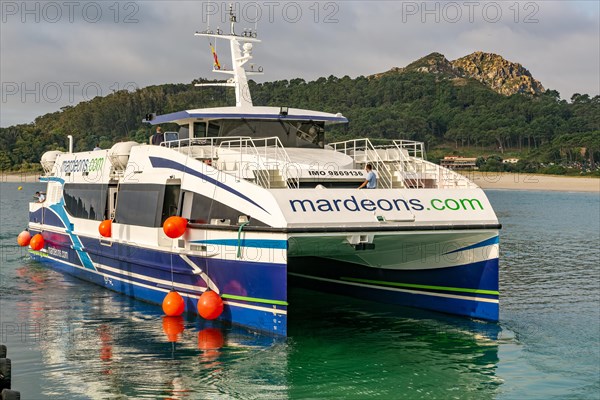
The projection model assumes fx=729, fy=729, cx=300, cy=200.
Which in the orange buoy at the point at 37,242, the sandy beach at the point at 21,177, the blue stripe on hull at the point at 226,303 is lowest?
the blue stripe on hull at the point at 226,303

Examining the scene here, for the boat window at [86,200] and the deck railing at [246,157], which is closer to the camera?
the deck railing at [246,157]

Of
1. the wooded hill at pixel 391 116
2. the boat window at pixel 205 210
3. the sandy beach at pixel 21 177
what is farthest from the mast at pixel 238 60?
the sandy beach at pixel 21 177

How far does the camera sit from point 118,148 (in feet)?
47.1

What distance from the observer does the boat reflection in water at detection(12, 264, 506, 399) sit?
356 inches

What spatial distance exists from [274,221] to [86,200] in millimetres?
7076

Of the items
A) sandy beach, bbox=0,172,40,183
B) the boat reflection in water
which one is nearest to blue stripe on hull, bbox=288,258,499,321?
the boat reflection in water

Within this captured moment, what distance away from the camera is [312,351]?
10.6 meters

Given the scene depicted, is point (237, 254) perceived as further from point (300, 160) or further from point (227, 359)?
point (300, 160)

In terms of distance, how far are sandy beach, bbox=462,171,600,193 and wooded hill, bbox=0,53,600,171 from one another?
21.6 ft

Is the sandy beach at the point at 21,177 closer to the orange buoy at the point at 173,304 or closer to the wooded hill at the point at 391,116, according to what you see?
the wooded hill at the point at 391,116

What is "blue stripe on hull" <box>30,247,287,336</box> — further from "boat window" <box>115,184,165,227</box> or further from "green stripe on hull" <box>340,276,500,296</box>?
"green stripe on hull" <box>340,276,500,296</box>

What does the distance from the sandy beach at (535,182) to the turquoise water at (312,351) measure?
6618 cm

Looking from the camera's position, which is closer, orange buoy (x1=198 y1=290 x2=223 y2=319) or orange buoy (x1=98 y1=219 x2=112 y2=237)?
orange buoy (x1=198 y1=290 x2=223 y2=319)

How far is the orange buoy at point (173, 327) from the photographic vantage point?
37.2ft
